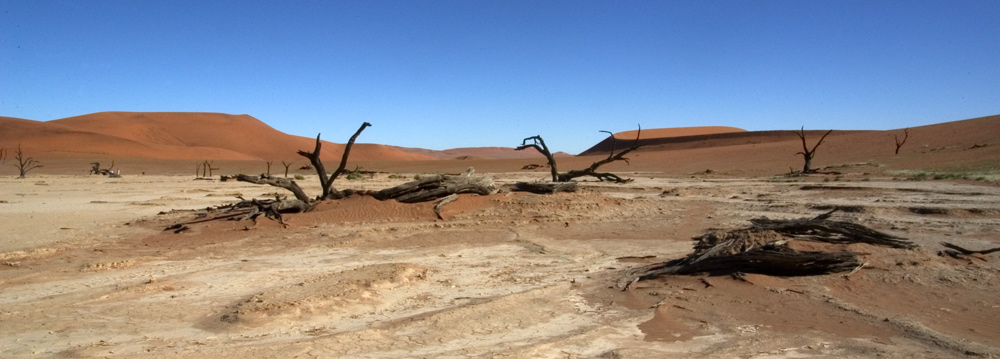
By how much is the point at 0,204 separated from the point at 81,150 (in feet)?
187

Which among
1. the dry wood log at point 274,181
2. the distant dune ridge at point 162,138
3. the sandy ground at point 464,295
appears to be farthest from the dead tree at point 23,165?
the sandy ground at point 464,295

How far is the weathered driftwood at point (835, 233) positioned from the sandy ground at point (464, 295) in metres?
0.19

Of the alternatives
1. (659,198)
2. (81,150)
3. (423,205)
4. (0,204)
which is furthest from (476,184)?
(81,150)

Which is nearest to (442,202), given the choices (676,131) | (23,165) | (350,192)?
(350,192)

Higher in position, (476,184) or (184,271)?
(476,184)

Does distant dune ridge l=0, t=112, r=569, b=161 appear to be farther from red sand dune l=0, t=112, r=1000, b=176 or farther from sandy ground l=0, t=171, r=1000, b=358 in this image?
sandy ground l=0, t=171, r=1000, b=358

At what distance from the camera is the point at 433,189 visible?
12531 mm

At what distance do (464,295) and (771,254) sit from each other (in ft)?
9.59

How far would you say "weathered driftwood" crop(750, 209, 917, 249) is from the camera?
696cm

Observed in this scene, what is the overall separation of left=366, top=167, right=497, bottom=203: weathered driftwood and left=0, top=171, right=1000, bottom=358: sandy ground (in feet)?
4.11

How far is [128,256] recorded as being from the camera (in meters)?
8.53

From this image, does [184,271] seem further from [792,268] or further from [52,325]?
[792,268]

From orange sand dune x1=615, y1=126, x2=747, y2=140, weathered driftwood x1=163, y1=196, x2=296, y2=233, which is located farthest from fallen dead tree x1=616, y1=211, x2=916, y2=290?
orange sand dune x1=615, y1=126, x2=747, y2=140

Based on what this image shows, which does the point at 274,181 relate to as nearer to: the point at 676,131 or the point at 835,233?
the point at 835,233
